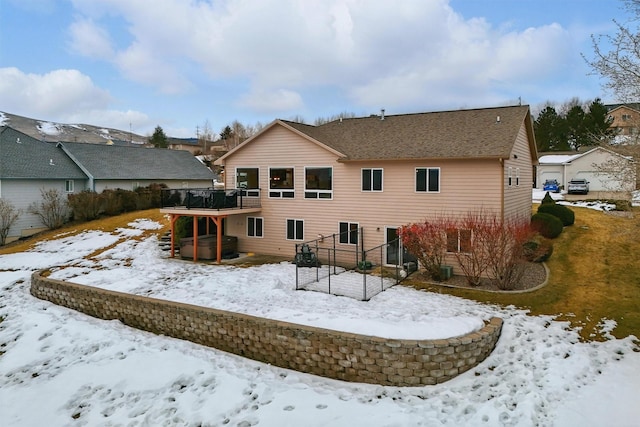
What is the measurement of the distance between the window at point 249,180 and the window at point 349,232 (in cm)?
501

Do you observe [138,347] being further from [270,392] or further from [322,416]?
[322,416]

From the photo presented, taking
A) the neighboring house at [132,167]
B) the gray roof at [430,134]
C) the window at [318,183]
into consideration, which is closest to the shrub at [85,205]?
the neighboring house at [132,167]

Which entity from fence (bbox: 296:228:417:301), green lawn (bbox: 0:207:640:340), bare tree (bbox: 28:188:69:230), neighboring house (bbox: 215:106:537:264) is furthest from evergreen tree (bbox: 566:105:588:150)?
bare tree (bbox: 28:188:69:230)

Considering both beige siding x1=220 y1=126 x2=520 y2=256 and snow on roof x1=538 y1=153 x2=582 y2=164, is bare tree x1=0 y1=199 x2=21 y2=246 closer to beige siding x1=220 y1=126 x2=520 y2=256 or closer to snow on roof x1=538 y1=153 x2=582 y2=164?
beige siding x1=220 y1=126 x2=520 y2=256

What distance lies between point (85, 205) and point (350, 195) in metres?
21.2

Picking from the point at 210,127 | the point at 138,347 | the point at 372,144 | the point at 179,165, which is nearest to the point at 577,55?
the point at 372,144

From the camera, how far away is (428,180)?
15992 mm

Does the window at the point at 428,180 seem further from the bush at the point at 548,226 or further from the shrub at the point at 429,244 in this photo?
the bush at the point at 548,226

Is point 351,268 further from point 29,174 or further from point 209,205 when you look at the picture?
point 29,174

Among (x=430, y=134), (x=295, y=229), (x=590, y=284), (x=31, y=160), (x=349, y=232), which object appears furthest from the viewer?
(x=31, y=160)

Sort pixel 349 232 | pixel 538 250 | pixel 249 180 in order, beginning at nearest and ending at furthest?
1. pixel 538 250
2. pixel 349 232
3. pixel 249 180

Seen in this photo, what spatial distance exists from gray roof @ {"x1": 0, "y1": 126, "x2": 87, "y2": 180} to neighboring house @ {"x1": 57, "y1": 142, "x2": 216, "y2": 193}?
81 cm

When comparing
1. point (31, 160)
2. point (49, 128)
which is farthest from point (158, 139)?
point (49, 128)

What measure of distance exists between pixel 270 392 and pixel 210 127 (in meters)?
95.7
